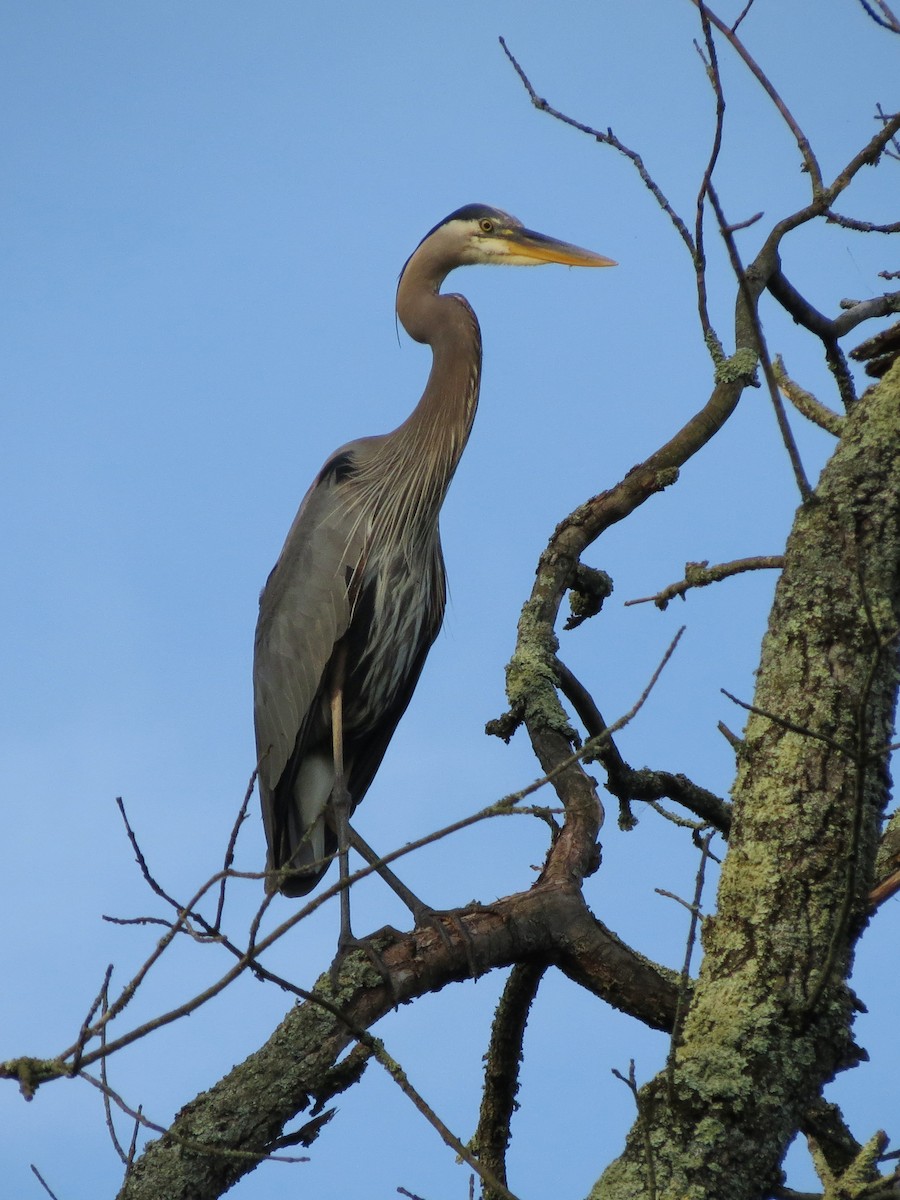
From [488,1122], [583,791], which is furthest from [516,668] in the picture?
[488,1122]

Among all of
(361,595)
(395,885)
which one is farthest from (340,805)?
(361,595)

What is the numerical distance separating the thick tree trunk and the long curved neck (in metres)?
2.51

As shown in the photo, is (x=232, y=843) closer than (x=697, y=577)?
Yes

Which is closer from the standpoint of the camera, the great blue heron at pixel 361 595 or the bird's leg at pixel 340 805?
the bird's leg at pixel 340 805

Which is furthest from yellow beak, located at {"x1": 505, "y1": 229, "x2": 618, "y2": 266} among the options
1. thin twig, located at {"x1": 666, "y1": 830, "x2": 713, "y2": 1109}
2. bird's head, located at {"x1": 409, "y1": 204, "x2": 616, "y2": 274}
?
thin twig, located at {"x1": 666, "y1": 830, "x2": 713, "y2": 1109}

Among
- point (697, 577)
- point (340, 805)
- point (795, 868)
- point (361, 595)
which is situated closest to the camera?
point (795, 868)

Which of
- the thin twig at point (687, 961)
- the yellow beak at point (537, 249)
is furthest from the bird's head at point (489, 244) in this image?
the thin twig at point (687, 961)

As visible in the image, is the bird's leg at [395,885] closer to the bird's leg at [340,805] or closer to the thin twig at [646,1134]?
the bird's leg at [340,805]

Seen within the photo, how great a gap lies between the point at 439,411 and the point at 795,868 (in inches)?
119

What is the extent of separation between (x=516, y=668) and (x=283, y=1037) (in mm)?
1109

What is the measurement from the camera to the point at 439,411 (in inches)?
189

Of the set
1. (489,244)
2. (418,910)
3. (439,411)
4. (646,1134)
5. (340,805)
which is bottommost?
(646,1134)

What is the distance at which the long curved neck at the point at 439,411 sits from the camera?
4711 mm

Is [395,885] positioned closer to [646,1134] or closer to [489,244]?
[646,1134]
